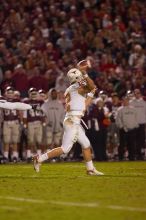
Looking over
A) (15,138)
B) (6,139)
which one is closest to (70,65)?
(15,138)

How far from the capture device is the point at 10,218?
8.62 m

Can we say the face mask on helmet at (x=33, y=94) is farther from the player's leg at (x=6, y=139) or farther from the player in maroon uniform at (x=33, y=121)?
the player's leg at (x=6, y=139)

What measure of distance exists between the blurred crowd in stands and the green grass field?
5.78m

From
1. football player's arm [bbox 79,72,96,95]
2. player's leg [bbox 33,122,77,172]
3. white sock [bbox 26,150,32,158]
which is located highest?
football player's arm [bbox 79,72,96,95]

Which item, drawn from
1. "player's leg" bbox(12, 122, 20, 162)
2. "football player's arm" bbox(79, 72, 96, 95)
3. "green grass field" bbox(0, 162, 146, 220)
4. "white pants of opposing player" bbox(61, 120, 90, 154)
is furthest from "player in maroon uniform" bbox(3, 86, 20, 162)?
"white pants of opposing player" bbox(61, 120, 90, 154)

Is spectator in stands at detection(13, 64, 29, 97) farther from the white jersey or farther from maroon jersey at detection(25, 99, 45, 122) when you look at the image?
the white jersey

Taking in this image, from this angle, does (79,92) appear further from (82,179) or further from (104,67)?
(104,67)

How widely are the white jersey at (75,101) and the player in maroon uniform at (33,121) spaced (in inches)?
259

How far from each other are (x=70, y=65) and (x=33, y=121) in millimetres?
3353

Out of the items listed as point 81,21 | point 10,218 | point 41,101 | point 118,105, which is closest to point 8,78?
point 41,101

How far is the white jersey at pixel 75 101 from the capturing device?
47.1ft

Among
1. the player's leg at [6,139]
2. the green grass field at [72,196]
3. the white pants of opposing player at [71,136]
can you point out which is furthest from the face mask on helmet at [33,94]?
the white pants of opposing player at [71,136]

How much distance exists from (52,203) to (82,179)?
3.73m

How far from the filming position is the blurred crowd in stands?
69.5 ft
